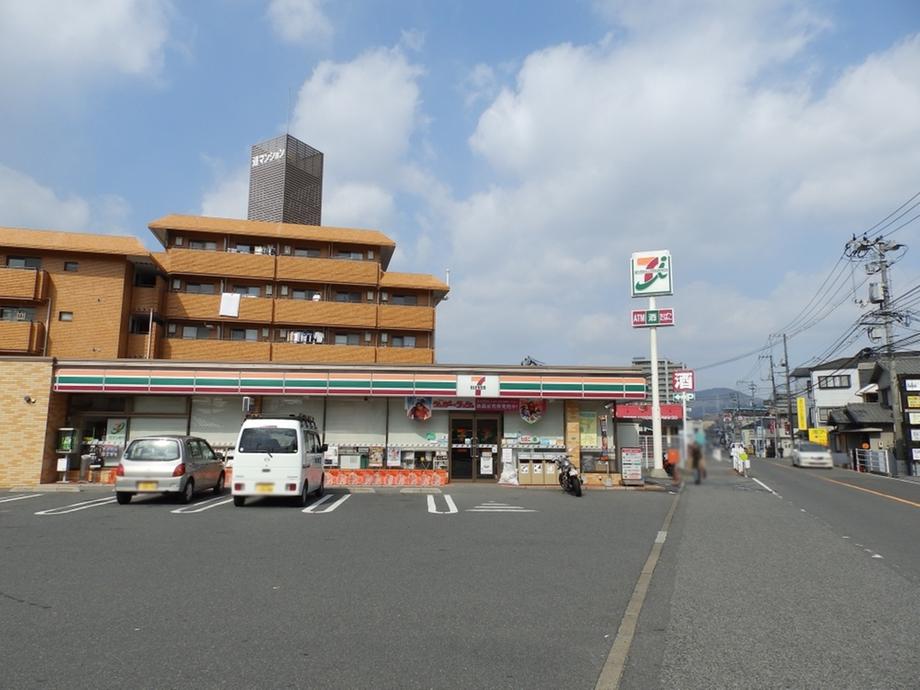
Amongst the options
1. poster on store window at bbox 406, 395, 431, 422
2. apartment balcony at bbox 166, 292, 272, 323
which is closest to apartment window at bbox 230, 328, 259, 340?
apartment balcony at bbox 166, 292, 272, 323

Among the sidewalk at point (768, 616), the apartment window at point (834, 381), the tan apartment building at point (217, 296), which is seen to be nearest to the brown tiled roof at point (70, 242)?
the tan apartment building at point (217, 296)

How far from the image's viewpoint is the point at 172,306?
110 feet

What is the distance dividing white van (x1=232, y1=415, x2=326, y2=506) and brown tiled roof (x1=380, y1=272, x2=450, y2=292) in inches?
930

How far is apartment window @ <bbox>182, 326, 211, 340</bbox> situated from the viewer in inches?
1353

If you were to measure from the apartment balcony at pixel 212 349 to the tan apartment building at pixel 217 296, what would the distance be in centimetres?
6

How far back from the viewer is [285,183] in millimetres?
53156

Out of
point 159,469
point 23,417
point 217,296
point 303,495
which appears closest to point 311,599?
point 303,495

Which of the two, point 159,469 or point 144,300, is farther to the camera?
point 144,300

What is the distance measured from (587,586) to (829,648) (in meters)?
2.45

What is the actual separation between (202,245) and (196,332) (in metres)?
5.73

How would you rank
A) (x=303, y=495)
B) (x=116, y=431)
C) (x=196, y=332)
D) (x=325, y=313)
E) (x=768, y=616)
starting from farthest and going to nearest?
(x=325, y=313) < (x=196, y=332) < (x=116, y=431) < (x=303, y=495) < (x=768, y=616)

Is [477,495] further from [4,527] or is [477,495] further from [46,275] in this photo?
[46,275]

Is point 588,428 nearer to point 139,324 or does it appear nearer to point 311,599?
point 311,599

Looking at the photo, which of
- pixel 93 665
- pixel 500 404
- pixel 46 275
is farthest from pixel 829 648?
pixel 46 275
